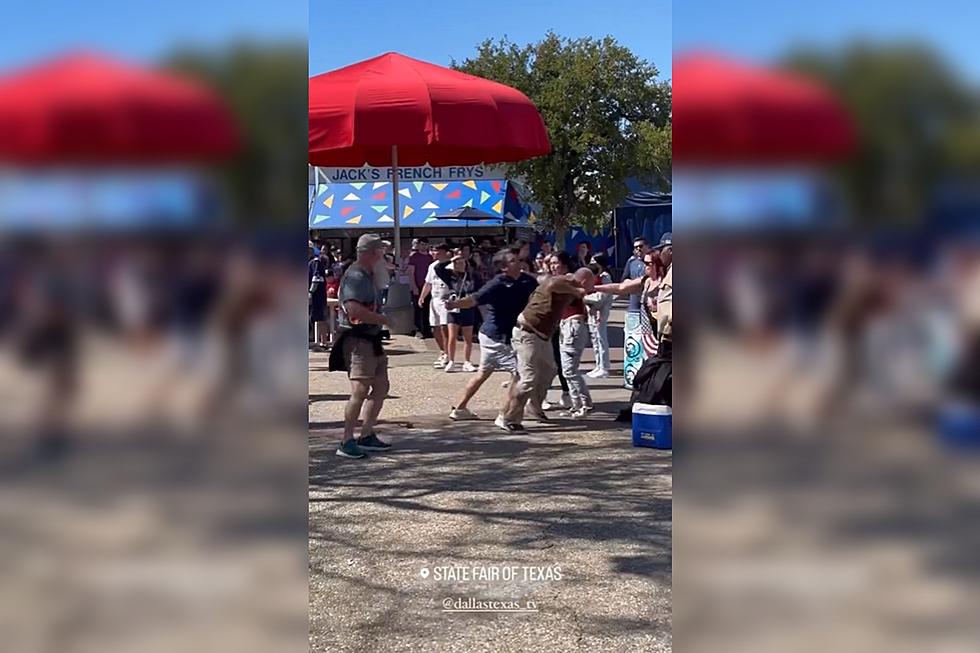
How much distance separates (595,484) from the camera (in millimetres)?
5137

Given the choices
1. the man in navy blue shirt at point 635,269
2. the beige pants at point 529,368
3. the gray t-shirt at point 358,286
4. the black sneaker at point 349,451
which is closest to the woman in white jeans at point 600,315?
the man in navy blue shirt at point 635,269

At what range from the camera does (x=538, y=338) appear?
6688mm

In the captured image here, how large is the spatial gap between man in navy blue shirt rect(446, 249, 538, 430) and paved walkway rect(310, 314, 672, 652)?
46cm

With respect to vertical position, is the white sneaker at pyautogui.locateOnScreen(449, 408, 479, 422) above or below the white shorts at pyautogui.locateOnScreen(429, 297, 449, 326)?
below

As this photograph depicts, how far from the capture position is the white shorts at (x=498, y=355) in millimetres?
6992

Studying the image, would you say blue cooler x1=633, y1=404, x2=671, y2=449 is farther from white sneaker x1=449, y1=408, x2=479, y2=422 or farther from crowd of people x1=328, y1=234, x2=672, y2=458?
white sneaker x1=449, y1=408, x2=479, y2=422
